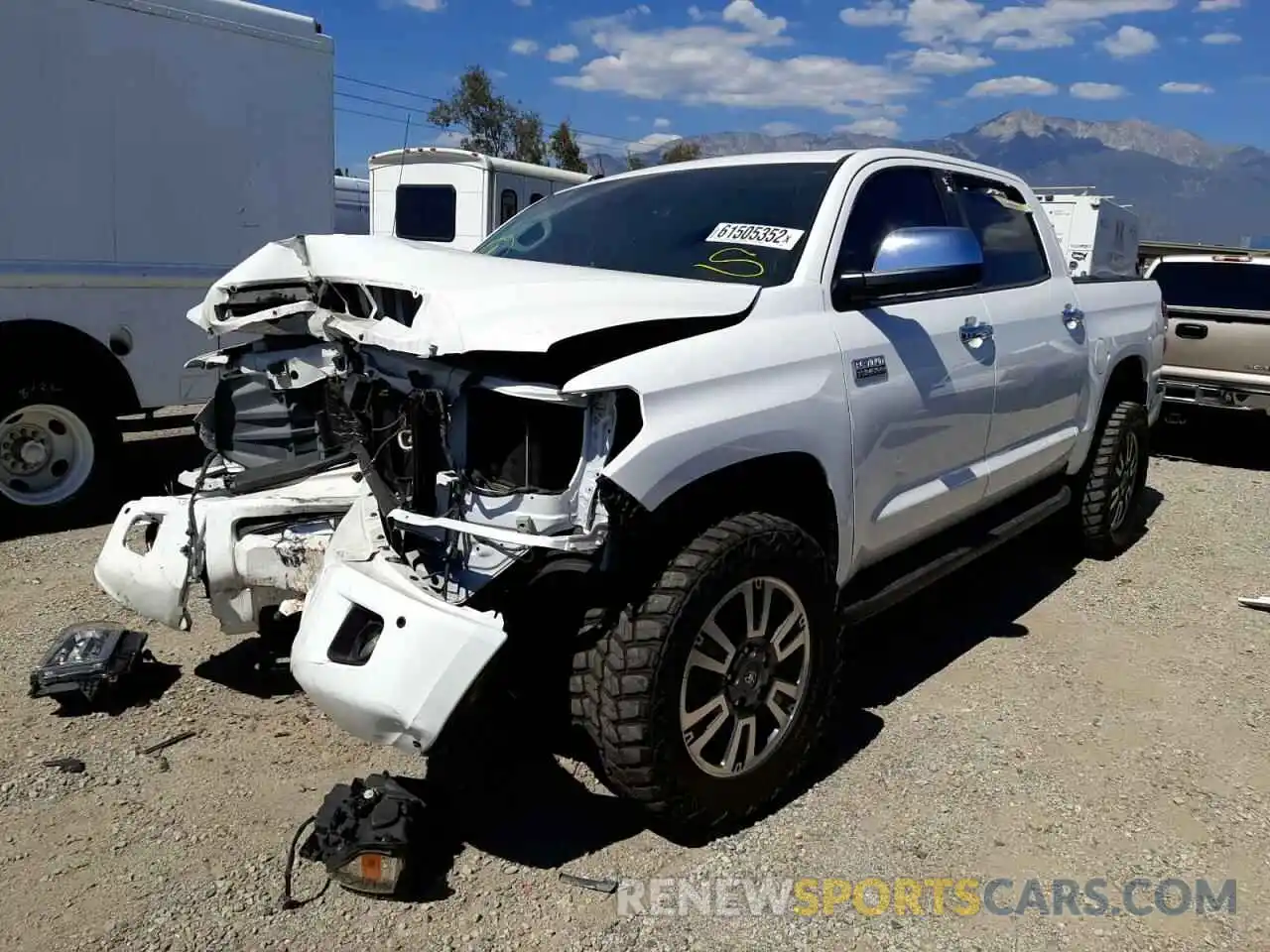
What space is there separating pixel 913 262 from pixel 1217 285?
734 centimetres

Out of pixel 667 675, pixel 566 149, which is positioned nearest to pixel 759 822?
pixel 667 675

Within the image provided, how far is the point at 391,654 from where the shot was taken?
247cm

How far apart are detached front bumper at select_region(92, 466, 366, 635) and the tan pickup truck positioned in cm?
730

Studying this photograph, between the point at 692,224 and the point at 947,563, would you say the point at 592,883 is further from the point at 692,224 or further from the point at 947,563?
the point at 692,224

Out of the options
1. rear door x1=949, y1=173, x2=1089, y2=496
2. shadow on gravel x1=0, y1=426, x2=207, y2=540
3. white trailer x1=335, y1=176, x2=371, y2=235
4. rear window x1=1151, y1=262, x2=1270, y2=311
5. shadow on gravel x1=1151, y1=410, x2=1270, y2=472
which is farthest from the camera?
white trailer x1=335, y1=176, x2=371, y2=235

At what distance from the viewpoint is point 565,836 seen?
2998 millimetres

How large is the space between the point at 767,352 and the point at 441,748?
1.70 m

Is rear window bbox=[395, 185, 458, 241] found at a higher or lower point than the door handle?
higher

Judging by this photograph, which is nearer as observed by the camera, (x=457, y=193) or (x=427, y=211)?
(x=457, y=193)

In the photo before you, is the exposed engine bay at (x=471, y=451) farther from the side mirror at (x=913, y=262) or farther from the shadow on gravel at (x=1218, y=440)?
the shadow on gravel at (x=1218, y=440)

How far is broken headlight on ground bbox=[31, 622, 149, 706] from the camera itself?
11.8ft

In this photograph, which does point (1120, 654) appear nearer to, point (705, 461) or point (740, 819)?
point (740, 819)

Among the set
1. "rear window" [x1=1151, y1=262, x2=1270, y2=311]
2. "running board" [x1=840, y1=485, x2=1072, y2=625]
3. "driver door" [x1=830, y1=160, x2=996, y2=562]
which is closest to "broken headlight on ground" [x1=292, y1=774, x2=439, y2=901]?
"running board" [x1=840, y1=485, x2=1072, y2=625]

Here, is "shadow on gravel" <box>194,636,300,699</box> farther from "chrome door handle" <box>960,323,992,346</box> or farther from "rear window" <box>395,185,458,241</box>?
"rear window" <box>395,185,458,241</box>
